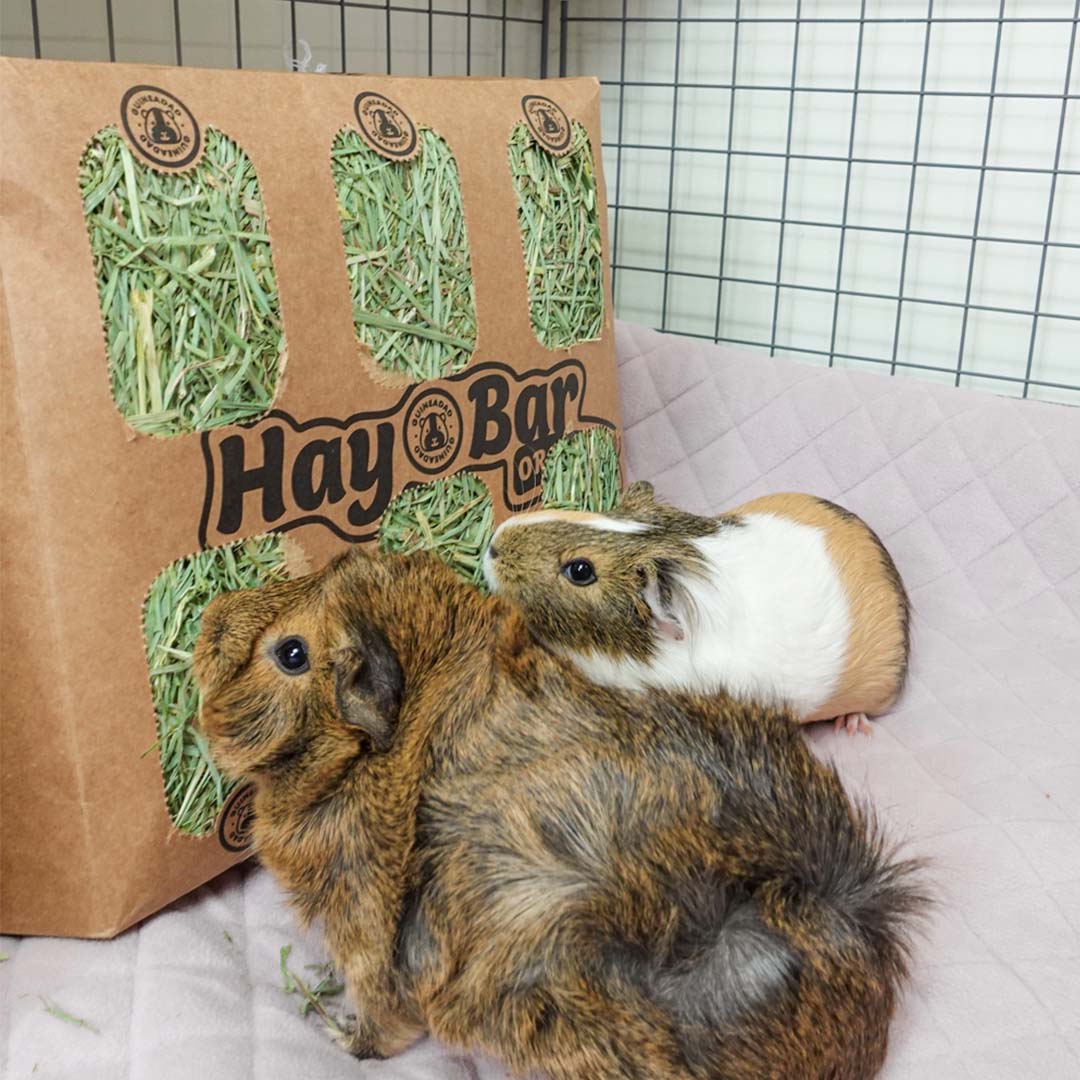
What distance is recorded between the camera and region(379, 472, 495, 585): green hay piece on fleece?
5.40 ft

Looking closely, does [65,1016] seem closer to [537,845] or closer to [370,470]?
[537,845]

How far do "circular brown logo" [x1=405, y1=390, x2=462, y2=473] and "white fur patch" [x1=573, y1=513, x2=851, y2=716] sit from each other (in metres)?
0.37

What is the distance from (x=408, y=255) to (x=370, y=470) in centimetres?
30

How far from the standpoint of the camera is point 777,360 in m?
2.49

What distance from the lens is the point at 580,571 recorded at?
1.77 meters

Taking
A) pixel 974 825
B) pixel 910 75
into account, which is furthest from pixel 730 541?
pixel 910 75

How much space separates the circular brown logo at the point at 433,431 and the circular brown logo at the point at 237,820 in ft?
1.64

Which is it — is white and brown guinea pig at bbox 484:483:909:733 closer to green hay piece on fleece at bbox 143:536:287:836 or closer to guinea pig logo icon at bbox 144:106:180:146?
green hay piece on fleece at bbox 143:536:287:836

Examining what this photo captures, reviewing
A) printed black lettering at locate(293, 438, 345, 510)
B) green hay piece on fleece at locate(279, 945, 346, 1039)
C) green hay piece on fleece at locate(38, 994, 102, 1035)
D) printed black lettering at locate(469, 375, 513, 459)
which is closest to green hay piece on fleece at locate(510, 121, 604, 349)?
printed black lettering at locate(469, 375, 513, 459)

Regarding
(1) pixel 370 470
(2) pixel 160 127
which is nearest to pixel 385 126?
(2) pixel 160 127

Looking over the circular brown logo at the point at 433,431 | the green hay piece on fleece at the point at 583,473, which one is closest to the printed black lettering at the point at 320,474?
the circular brown logo at the point at 433,431

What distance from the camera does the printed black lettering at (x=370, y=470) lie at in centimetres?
155

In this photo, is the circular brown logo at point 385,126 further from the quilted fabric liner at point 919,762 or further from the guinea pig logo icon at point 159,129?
the quilted fabric liner at point 919,762

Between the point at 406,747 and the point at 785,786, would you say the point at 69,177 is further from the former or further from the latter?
the point at 785,786
